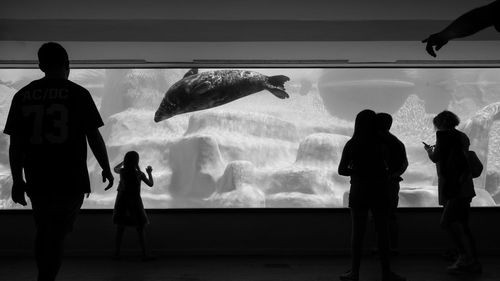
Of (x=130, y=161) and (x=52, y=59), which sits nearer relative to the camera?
(x=52, y=59)

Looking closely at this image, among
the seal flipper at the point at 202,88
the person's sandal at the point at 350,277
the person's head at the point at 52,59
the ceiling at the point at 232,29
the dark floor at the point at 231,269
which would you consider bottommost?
the dark floor at the point at 231,269

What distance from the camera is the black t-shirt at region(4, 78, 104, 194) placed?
2.20m

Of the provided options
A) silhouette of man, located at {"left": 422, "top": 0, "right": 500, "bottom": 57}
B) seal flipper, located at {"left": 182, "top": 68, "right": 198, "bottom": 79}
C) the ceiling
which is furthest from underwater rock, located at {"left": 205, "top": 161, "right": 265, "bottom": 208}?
silhouette of man, located at {"left": 422, "top": 0, "right": 500, "bottom": 57}

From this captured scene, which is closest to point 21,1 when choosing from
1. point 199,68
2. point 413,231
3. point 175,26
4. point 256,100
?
point 175,26

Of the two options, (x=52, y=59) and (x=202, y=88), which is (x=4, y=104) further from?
(x=52, y=59)

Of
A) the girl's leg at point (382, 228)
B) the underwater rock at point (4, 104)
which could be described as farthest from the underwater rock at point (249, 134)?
the girl's leg at point (382, 228)

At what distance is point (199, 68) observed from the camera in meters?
5.81

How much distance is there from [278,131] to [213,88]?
100 cm

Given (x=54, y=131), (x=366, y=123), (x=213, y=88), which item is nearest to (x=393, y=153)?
(x=366, y=123)

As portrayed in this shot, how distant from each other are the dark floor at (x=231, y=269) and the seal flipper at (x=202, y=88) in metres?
1.87

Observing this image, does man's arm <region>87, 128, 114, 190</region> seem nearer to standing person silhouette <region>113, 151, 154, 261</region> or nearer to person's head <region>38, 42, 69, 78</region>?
person's head <region>38, 42, 69, 78</region>

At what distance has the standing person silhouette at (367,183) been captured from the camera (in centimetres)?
356

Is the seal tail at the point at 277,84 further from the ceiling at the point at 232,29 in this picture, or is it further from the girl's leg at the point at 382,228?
the girl's leg at the point at 382,228

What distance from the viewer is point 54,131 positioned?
2225 millimetres
